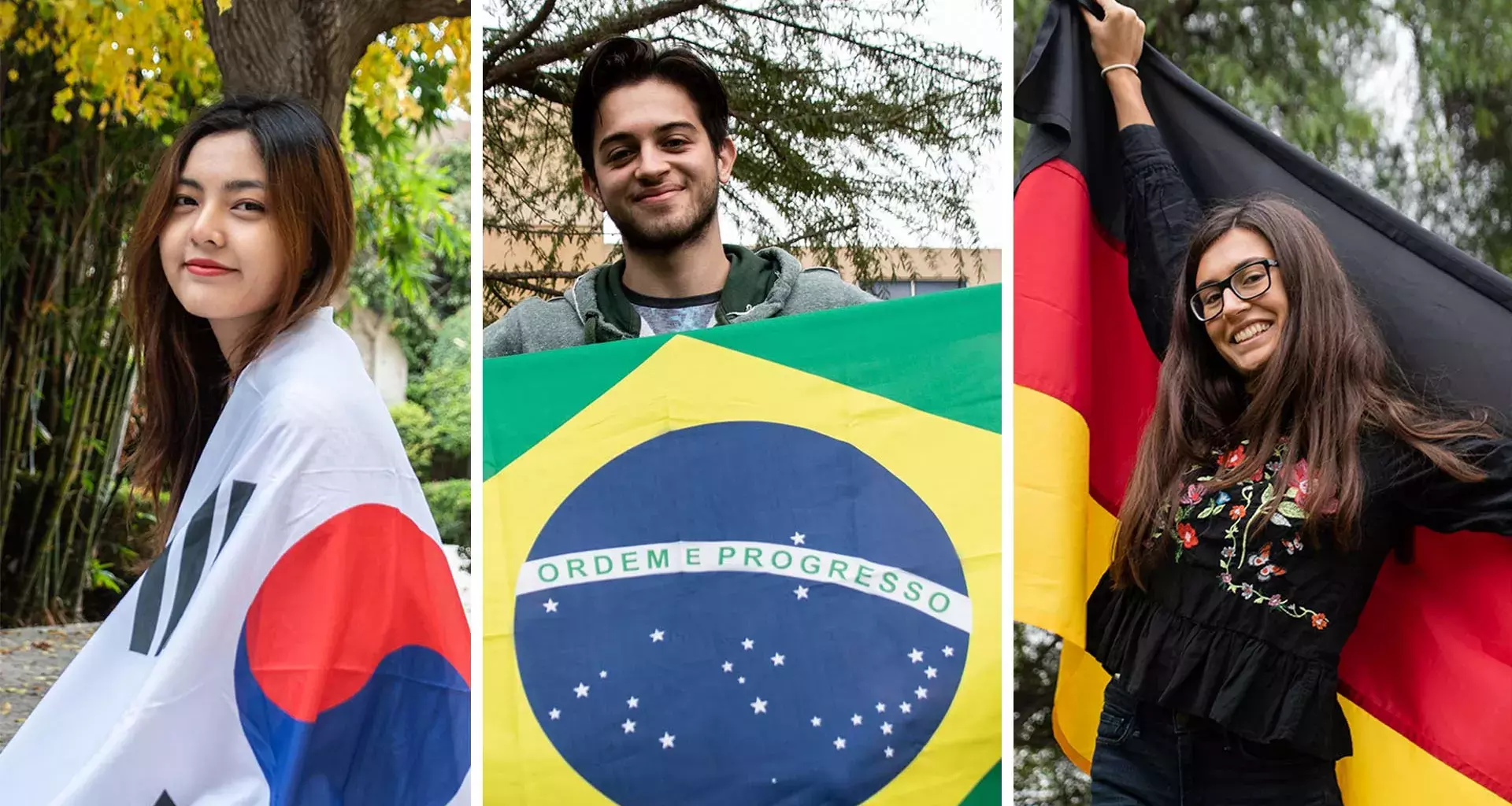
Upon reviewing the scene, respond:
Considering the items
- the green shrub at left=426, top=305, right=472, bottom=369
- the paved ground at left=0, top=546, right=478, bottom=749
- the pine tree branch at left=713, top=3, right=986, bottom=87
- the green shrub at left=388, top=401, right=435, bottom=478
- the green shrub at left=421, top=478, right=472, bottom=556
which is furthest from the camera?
the green shrub at left=426, top=305, right=472, bottom=369

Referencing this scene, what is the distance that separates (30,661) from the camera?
17.1ft

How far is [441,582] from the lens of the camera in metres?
2.00

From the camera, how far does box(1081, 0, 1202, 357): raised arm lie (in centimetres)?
224

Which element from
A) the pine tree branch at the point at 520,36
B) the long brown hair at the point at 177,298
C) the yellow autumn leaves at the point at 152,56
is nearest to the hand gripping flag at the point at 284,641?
the long brown hair at the point at 177,298

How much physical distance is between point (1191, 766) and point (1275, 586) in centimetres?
31

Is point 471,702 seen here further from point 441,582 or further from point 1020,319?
point 1020,319

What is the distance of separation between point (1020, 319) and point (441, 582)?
3.51ft

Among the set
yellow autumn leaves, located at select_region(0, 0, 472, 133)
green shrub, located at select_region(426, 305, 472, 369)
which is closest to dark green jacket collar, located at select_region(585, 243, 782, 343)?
yellow autumn leaves, located at select_region(0, 0, 472, 133)

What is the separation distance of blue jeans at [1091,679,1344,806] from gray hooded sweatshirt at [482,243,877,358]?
2.75 ft

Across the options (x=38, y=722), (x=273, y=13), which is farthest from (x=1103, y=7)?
(x=273, y=13)

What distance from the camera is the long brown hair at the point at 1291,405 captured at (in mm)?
1924

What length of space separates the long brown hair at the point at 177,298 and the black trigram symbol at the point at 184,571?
0.26m

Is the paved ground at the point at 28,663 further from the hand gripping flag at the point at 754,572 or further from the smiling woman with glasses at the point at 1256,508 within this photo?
the smiling woman with glasses at the point at 1256,508

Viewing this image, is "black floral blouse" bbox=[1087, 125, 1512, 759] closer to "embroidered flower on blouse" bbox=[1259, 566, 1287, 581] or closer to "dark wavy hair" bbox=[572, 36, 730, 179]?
"embroidered flower on blouse" bbox=[1259, 566, 1287, 581]
